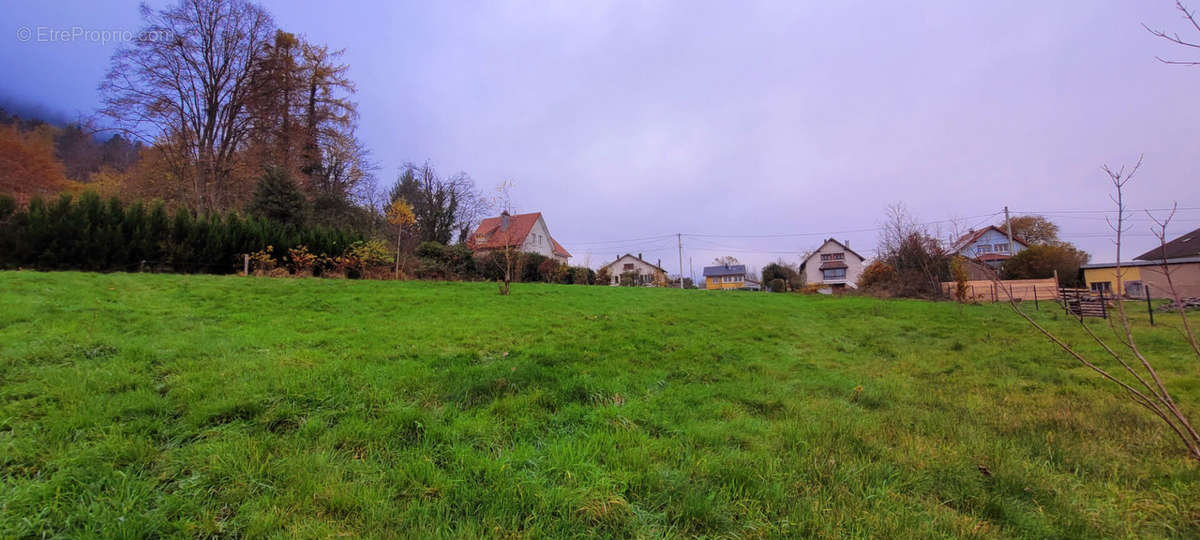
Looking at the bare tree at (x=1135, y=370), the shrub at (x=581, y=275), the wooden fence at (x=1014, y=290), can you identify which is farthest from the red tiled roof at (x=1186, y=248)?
the shrub at (x=581, y=275)

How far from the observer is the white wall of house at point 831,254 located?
158 feet

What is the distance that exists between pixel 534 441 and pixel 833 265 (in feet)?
178

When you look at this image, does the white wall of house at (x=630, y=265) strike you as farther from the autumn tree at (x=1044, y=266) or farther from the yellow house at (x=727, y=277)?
the autumn tree at (x=1044, y=266)

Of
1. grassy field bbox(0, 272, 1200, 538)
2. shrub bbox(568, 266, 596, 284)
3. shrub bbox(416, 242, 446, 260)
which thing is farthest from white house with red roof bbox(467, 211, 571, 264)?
grassy field bbox(0, 272, 1200, 538)

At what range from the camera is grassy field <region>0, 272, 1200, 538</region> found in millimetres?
1787

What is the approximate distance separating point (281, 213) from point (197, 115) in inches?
253

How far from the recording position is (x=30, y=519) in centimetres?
158

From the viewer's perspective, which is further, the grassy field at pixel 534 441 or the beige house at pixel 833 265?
the beige house at pixel 833 265

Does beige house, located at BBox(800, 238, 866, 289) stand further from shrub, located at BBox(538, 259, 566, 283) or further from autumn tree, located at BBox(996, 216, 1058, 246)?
shrub, located at BBox(538, 259, 566, 283)

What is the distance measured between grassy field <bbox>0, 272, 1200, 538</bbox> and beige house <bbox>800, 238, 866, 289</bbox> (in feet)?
158

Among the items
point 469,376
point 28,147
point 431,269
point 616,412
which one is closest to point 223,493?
point 469,376

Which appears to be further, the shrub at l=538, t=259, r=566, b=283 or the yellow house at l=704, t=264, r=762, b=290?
the yellow house at l=704, t=264, r=762, b=290

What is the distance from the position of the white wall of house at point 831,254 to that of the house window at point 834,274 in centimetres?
11

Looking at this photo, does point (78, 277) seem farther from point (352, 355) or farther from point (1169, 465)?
point (1169, 465)
